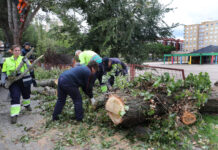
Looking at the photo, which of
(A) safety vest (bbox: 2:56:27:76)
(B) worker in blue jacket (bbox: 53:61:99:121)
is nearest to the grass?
(B) worker in blue jacket (bbox: 53:61:99:121)

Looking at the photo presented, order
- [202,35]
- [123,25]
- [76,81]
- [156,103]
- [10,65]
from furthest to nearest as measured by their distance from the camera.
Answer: [202,35]
[123,25]
[10,65]
[76,81]
[156,103]

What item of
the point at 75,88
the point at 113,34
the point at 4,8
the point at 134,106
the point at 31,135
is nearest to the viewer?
the point at 134,106

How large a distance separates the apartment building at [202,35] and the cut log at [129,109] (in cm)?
2830

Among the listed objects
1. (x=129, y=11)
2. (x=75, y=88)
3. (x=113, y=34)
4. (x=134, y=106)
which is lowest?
(x=134, y=106)

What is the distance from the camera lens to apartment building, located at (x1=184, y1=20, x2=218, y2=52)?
27062mm

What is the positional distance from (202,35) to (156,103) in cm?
3163

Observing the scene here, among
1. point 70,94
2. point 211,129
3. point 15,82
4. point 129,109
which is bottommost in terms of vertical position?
point 211,129

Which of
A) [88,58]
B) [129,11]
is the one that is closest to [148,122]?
[88,58]

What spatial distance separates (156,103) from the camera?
114 inches

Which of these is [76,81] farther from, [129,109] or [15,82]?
[15,82]

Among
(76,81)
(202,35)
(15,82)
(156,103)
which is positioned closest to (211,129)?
(156,103)

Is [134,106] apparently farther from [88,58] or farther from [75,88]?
[88,58]

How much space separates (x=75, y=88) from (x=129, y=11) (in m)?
5.95

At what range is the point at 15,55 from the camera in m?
3.68
